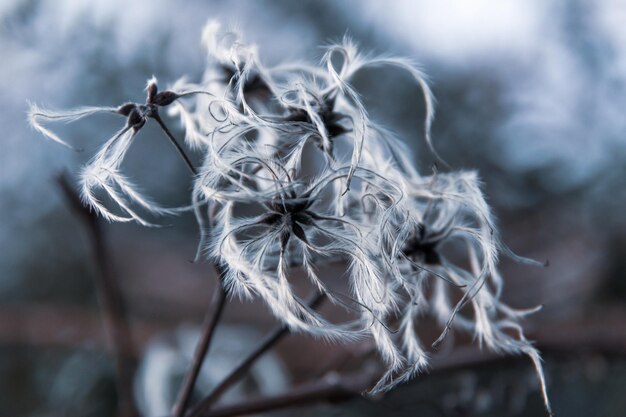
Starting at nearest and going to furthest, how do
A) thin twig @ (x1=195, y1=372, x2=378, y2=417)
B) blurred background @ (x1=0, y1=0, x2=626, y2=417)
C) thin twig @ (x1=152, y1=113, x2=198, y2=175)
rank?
1. thin twig @ (x1=152, y1=113, x2=198, y2=175)
2. thin twig @ (x1=195, y1=372, x2=378, y2=417)
3. blurred background @ (x1=0, y1=0, x2=626, y2=417)

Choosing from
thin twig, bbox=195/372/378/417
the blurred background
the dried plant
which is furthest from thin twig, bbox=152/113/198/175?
the blurred background

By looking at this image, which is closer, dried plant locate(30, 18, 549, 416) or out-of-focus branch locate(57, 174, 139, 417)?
dried plant locate(30, 18, 549, 416)

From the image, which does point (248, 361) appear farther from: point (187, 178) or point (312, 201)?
point (187, 178)

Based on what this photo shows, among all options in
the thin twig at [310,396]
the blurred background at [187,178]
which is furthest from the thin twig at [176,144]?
the blurred background at [187,178]

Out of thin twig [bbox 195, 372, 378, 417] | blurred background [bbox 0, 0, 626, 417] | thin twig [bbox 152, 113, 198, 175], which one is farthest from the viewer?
blurred background [bbox 0, 0, 626, 417]

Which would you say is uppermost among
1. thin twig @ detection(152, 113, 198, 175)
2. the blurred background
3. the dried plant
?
thin twig @ detection(152, 113, 198, 175)

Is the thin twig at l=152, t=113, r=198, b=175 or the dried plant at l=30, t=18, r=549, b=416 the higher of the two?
the thin twig at l=152, t=113, r=198, b=175

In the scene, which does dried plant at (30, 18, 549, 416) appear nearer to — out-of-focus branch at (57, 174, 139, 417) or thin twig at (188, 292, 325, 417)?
thin twig at (188, 292, 325, 417)

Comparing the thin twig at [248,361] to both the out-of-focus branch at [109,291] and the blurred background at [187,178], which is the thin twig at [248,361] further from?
the blurred background at [187,178]

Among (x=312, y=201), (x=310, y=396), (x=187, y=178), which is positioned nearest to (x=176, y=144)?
(x=312, y=201)
